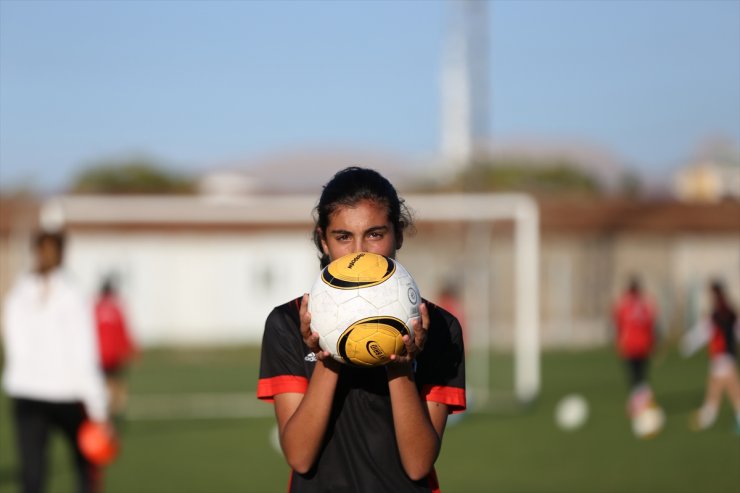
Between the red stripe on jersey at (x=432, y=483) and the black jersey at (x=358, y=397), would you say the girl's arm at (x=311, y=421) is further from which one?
the red stripe on jersey at (x=432, y=483)

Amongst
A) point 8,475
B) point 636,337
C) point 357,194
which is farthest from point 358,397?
point 636,337

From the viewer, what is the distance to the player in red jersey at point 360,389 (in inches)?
126

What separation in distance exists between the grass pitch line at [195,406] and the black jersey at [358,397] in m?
14.6

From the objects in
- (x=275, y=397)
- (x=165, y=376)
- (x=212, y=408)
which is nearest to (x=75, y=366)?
(x=275, y=397)

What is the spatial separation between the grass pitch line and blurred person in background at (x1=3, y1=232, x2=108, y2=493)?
1087cm

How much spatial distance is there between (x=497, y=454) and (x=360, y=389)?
1011 cm

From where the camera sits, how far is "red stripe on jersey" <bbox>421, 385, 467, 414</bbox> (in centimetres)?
341

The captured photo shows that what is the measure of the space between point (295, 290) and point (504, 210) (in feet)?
65.5

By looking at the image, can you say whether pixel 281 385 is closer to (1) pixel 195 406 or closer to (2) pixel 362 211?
(2) pixel 362 211

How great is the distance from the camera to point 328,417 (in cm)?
320

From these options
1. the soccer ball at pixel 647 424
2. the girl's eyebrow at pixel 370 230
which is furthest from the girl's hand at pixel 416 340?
the soccer ball at pixel 647 424

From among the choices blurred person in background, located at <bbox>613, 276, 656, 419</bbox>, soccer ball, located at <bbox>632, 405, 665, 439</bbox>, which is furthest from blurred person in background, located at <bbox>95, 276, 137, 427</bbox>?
blurred person in background, located at <bbox>613, 276, 656, 419</bbox>

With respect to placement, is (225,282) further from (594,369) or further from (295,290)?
(594,369)

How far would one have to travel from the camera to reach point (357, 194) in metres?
3.40
